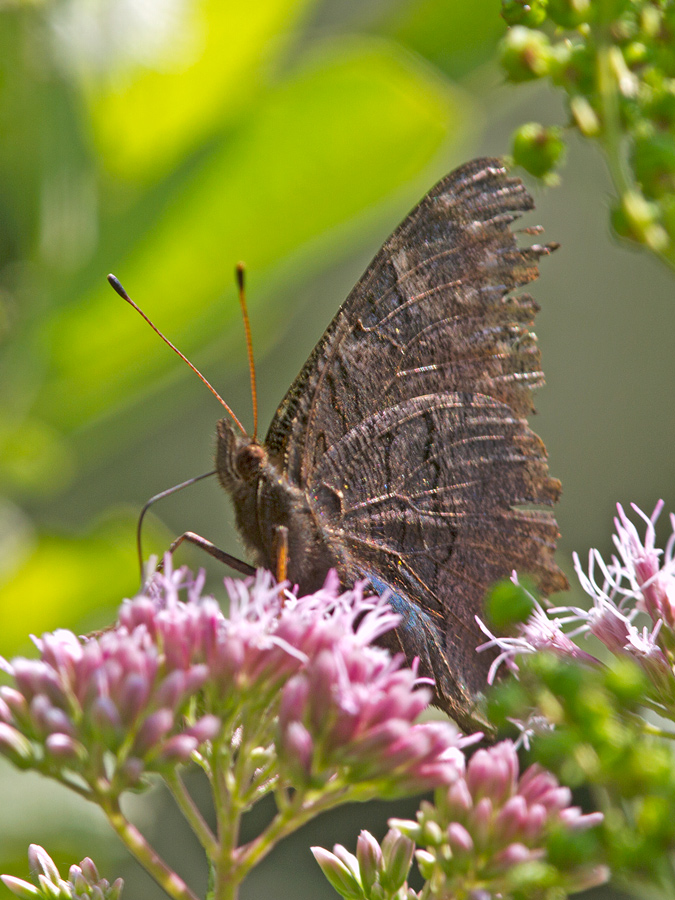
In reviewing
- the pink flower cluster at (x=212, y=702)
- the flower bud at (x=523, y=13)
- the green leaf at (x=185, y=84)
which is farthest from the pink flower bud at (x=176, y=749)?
the green leaf at (x=185, y=84)

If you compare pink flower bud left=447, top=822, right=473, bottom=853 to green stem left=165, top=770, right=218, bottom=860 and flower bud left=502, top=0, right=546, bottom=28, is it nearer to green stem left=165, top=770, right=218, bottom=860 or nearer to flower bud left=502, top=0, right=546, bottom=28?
green stem left=165, top=770, right=218, bottom=860

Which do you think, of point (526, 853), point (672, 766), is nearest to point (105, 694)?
point (526, 853)

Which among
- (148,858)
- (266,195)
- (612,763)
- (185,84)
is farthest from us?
(185,84)

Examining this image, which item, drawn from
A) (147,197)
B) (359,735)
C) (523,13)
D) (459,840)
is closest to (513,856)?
(459,840)

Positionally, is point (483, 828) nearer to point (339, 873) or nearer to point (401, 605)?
point (339, 873)

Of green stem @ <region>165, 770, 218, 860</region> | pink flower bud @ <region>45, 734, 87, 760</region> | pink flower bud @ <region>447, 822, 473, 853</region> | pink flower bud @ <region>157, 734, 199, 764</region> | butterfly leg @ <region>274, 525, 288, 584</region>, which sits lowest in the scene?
pink flower bud @ <region>447, 822, 473, 853</region>

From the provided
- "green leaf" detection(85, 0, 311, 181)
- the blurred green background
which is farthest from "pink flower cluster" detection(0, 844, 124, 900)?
"green leaf" detection(85, 0, 311, 181)
